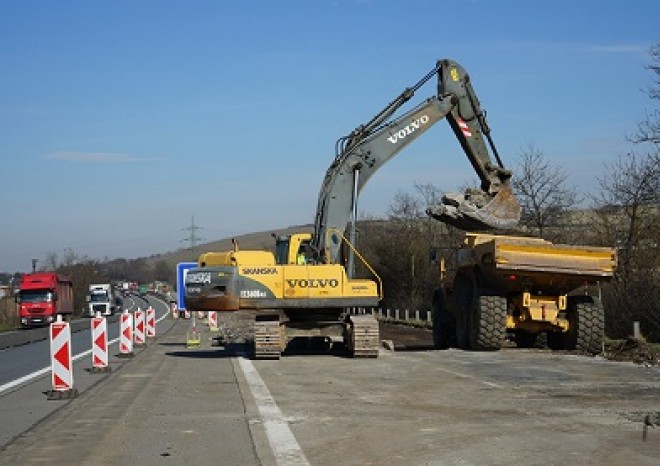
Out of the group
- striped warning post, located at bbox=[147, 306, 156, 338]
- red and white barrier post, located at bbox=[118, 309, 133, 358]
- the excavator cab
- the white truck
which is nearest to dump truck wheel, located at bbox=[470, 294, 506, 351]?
the excavator cab

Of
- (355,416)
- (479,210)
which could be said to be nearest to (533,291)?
(479,210)

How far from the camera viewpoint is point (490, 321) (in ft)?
69.3

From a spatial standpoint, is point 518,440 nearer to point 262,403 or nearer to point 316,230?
point 262,403

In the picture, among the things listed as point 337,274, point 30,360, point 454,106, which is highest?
point 454,106

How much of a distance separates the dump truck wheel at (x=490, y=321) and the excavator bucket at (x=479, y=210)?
201 cm

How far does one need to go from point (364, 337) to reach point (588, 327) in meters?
5.12

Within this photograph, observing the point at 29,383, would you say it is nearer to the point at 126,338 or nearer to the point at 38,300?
the point at 126,338

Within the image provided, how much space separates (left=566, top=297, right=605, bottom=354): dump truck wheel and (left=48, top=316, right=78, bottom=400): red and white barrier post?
11650 millimetres

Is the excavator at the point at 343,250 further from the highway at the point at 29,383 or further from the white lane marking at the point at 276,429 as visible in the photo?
the white lane marking at the point at 276,429

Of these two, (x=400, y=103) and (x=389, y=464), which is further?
(x=400, y=103)

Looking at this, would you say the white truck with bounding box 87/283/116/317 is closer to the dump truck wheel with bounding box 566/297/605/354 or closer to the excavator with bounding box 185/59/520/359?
the excavator with bounding box 185/59/520/359

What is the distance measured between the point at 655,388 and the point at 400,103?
11.5 meters

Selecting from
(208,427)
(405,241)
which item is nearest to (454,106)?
(208,427)

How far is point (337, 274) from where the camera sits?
2109 centimetres
